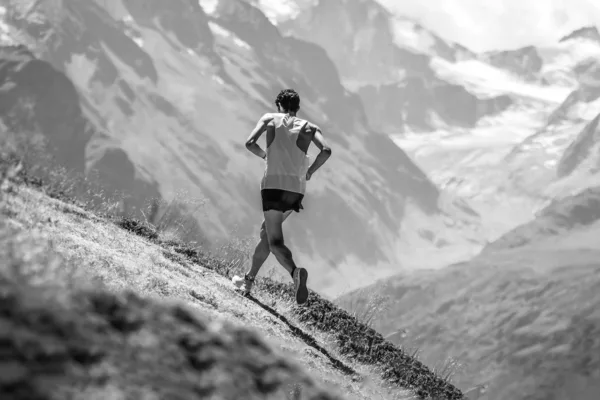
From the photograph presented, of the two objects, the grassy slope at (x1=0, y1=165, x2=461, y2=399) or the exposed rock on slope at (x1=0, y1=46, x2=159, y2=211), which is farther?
the exposed rock on slope at (x1=0, y1=46, x2=159, y2=211)

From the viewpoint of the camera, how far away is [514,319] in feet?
232

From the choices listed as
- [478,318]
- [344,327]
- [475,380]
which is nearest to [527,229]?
[478,318]

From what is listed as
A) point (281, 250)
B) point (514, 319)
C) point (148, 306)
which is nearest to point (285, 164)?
A: point (281, 250)

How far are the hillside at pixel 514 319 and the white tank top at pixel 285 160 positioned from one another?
93.0 ft

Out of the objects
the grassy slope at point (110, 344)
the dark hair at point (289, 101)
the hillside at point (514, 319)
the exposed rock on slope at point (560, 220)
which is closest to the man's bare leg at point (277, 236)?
the dark hair at point (289, 101)

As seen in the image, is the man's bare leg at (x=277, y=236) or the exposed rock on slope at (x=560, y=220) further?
the exposed rock on slope at (x=560, y=220)

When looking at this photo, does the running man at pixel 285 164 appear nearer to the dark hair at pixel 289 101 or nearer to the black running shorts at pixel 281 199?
the black running shorts at pixel 281 199

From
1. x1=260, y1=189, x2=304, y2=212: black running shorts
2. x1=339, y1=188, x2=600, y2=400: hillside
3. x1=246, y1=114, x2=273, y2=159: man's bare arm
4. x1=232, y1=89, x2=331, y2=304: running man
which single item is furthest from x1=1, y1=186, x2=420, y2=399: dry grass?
x1=339, y1=188, x2=600, y2=400: hillside

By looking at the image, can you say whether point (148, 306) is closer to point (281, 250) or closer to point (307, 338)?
point (281, 250)

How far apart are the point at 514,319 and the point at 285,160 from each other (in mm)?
67867

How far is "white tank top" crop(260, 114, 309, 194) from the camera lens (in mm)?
7398

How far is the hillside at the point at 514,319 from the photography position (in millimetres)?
53469

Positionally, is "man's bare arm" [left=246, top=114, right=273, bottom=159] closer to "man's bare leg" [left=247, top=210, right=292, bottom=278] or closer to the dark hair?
the dark hair

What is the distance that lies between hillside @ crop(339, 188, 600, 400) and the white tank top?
93.0 feet
